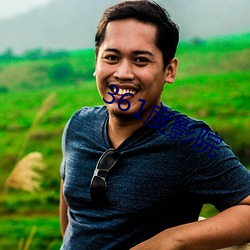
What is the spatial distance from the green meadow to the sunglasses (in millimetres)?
4615

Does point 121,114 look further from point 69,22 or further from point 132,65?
point 69,22

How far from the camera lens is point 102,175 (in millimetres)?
1723

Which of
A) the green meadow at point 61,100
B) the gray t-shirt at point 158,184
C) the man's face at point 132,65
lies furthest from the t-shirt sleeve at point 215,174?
the green meadow at point 61,100

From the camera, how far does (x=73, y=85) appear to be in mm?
10891

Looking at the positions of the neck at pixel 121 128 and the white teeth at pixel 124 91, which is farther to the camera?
the neck at pixel 121 128

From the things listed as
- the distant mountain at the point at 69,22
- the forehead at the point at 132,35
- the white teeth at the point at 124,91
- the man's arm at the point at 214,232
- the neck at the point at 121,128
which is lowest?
the man's arm at the point at 214,232

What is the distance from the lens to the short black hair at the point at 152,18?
171cm

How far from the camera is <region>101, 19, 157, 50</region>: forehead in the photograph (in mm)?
1669

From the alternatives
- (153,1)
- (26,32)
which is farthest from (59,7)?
(153,1)

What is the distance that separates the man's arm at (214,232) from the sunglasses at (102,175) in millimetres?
285

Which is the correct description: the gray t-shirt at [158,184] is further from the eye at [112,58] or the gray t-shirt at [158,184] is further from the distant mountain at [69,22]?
the distant mountain at [69,22]

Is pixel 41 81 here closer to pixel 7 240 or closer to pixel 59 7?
pixel 59 7

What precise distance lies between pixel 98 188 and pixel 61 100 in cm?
877

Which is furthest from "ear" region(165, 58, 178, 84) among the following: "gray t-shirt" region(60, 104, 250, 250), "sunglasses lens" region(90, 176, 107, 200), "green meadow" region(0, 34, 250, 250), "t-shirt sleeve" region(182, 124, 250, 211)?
"green meadow" region(0, 34, 250, 250)
